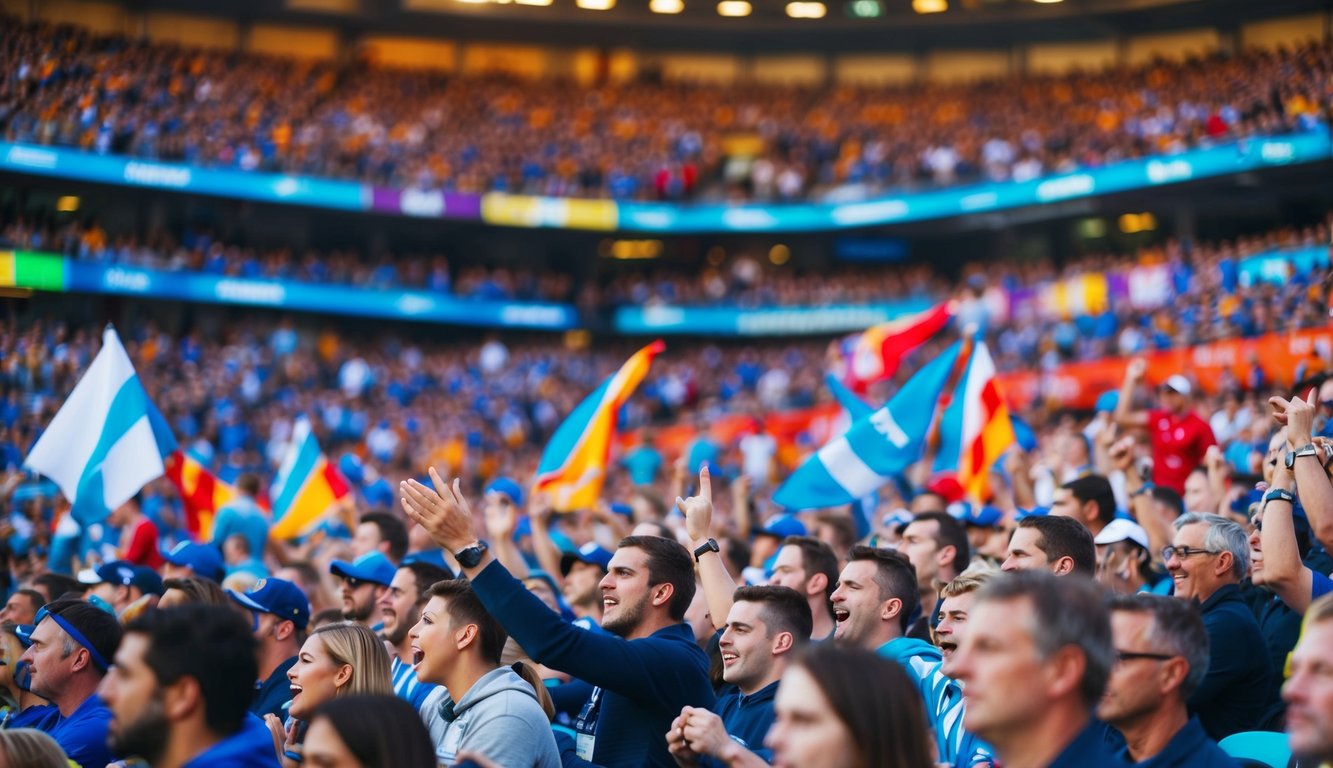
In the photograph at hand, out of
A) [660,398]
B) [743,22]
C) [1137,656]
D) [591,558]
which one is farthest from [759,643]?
[743,22]

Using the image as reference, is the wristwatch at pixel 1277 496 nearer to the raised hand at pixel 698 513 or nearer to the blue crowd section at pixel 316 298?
the raised hand at pixel 698 513

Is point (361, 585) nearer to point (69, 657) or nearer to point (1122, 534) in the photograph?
point (69, 657)

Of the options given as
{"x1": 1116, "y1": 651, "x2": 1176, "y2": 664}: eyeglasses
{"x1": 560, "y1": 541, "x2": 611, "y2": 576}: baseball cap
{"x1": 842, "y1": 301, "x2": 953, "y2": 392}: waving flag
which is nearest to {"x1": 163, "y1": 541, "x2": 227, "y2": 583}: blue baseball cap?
{"x1": 560, "y1": 541, "x2": 611, "y2": 576}: baseball cap

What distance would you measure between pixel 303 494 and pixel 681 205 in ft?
89.6

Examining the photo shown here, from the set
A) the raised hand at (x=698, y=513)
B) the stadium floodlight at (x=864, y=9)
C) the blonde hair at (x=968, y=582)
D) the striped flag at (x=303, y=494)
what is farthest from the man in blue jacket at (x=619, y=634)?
the stadium floodlight at (x=864, y=9)

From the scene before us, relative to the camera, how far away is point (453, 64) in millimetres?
44969

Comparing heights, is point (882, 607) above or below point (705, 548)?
below

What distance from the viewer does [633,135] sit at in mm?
41688

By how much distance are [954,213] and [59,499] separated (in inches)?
1062

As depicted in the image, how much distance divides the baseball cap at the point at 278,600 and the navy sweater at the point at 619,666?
2395 millimetres

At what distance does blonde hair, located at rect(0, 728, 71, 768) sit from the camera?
4484mm

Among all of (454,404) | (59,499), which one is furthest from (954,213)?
(59,499)

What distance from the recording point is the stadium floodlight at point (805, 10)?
44312 mm

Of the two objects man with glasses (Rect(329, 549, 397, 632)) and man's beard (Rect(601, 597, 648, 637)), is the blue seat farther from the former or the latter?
man with glasses (Rect(329, 549, 397, 632))
